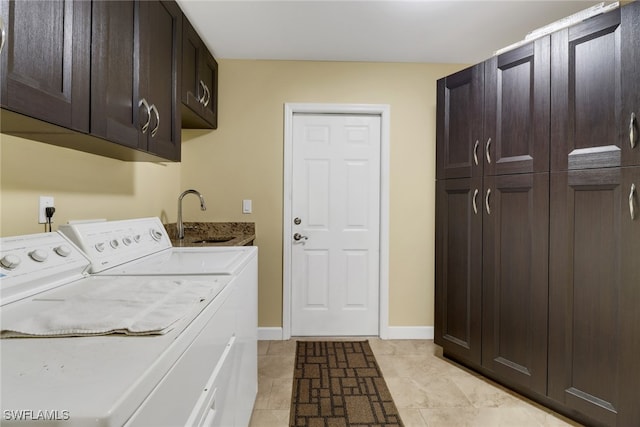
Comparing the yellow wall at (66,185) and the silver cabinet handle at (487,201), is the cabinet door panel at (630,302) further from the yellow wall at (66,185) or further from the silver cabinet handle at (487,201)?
the yellow wall at (66,185)

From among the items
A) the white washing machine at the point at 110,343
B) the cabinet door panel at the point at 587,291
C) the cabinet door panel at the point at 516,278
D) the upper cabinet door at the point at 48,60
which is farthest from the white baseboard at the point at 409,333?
the upper cabinet door at the point at 48,60

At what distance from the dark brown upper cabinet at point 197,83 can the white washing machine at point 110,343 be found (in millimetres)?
1253

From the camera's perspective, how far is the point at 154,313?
0.79 meters

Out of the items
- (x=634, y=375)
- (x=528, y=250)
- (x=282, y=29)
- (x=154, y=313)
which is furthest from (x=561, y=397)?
(x=282, y=29)

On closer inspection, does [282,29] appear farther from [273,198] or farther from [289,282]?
[289,282]

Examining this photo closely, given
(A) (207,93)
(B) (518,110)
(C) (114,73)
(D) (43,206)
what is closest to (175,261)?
(D) (43,206)

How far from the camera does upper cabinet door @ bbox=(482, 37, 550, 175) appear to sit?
189 centimetres

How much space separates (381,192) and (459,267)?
934 mm

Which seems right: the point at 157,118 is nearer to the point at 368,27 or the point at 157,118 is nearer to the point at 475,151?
the point at 368,27

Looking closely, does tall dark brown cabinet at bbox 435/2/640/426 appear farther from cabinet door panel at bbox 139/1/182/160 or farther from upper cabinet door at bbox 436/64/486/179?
cabinet door panel at bbox 139/1/182/160

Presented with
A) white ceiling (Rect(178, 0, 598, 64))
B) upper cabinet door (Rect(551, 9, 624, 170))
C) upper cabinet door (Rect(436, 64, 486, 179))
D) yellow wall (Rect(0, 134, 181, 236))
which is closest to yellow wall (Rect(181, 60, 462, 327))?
white ceiling (Rect(178, 0, 598, 64))

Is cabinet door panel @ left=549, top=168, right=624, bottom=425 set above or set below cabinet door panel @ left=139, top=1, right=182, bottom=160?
below

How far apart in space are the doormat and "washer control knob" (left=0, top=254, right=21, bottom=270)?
1465 millimetres

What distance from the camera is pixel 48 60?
96 centimetres
